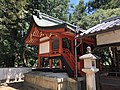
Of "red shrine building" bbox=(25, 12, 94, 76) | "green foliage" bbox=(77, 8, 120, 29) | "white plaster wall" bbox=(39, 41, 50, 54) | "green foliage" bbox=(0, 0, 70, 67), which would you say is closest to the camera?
"red shrine building" bbox=(25, 12, 94, 76)

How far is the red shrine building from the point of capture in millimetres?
9006

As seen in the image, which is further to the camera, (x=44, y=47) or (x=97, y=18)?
(x=97, y=18)

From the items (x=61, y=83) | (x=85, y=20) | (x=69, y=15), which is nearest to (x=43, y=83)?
(x=61, y=83)

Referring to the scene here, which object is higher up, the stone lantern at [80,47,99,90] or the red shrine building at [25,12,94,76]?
the red shrine building at [25,12,94,76]

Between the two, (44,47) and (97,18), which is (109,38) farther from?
(97,18)

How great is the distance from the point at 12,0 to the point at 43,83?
5996 mm

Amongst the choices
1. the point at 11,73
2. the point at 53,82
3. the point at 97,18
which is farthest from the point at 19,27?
the point at 53,82

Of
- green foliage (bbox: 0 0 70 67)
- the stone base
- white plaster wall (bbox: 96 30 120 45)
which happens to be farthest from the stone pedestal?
green foliage (bbox: 0 0 70 67)

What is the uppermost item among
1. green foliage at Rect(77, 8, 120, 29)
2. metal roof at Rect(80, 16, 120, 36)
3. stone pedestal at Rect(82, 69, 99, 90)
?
green foliage at Rect(77, 8, 120, 29)

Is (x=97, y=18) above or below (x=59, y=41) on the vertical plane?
above

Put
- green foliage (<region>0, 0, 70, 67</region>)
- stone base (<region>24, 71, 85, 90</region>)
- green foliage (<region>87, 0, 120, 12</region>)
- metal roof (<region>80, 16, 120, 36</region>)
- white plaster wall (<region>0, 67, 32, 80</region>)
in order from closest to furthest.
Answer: metal roof (<region>80, 16, 120, 36</region>), stone base (<region>24, 71, 85, 90</region>), green foliage (<region>0, 0, 70, 67</region>), white plaster wall (<region>0, 67, 32, 80</region>), green foliage (<region>87, 0, 120, 12</region>)

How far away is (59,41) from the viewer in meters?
10.6

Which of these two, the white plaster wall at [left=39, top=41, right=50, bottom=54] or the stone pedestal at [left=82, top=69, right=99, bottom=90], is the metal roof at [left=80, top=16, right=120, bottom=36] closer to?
the stone pedestal at [left=82, top=69, right=99, bottom=90]

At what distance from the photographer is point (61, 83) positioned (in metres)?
8.15
